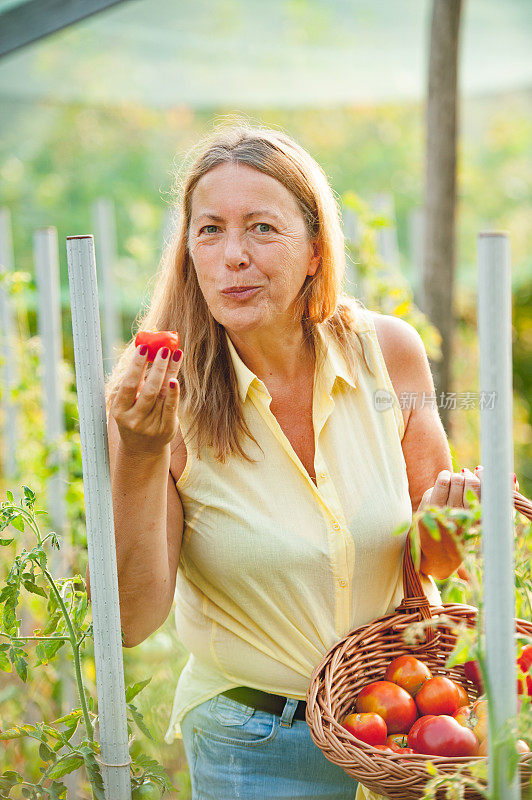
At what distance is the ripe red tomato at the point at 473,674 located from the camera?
129cm

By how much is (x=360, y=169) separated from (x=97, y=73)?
3.79 metres

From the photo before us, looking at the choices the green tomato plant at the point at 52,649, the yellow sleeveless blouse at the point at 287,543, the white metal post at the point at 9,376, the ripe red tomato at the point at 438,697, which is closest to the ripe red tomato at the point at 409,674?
the ripe red tomato at the point at 438,697

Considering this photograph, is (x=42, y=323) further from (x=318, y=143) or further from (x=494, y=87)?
(x=318, y=143)

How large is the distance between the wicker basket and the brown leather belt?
152 millimetres

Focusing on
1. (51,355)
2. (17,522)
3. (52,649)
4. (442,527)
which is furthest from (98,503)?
(51,355)

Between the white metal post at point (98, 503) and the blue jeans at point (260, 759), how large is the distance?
12.6 inches

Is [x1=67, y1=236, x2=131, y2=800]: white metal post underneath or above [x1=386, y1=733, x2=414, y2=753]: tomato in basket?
above

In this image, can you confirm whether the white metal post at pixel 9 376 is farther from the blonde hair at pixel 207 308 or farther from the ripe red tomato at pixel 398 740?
the ripe red tomato at pixel 398 740

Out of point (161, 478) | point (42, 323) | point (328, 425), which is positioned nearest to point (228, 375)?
point (328, 425)

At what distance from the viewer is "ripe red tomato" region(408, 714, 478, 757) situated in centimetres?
110

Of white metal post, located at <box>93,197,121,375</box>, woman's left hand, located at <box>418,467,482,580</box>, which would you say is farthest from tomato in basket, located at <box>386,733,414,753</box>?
white metal post, located at <box>93,197,121,375</box>

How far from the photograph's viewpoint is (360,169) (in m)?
7.96

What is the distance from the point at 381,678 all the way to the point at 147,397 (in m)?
0.63

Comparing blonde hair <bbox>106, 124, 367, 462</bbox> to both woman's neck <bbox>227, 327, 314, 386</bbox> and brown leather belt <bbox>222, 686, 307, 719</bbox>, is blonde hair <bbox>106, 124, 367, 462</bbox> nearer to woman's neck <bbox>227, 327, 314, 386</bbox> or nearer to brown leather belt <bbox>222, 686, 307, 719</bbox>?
woman's neck <bbox>227, 327, 314, 386</bbox>
